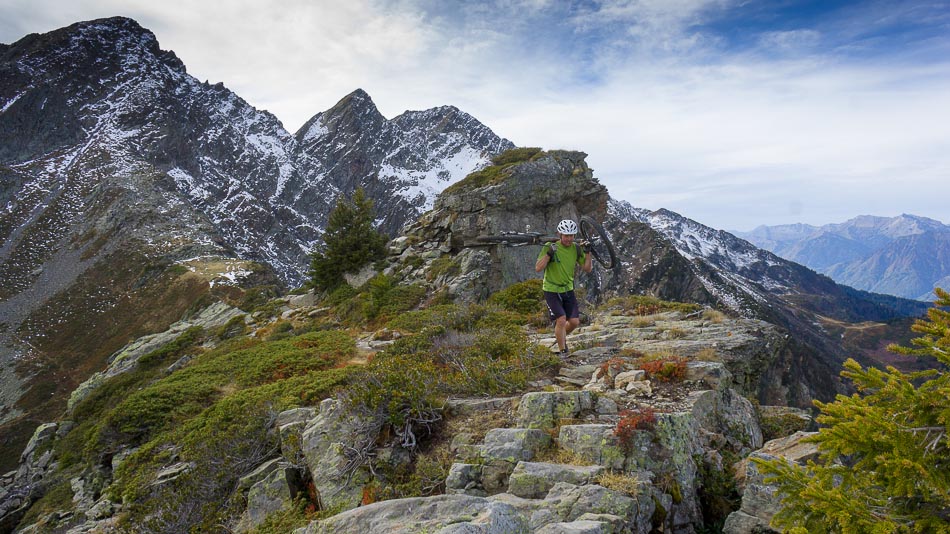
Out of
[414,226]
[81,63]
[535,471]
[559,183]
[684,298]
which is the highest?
[81,63]

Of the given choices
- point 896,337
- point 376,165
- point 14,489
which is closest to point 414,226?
point 14,489

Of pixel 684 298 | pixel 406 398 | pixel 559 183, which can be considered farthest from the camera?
pixel 684 298

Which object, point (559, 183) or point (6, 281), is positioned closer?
point (559, 183)

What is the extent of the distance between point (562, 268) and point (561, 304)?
91 centimetres

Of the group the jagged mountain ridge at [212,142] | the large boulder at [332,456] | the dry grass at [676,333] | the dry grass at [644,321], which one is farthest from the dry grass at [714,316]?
the jagged mountain ridge at [212,142]

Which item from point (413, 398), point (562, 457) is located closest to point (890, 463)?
point (562, 457)

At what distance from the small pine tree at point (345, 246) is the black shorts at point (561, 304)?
67.9 feet

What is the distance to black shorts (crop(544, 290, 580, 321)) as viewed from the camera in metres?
9.98

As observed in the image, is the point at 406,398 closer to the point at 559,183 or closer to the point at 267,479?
the point at 267,479

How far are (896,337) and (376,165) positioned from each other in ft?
647

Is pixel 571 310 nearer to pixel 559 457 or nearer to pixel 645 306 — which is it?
pixel 559 457

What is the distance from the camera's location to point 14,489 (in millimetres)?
15711

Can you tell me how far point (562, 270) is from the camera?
384 inches

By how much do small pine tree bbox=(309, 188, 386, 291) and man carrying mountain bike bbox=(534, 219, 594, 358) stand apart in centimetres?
2078
